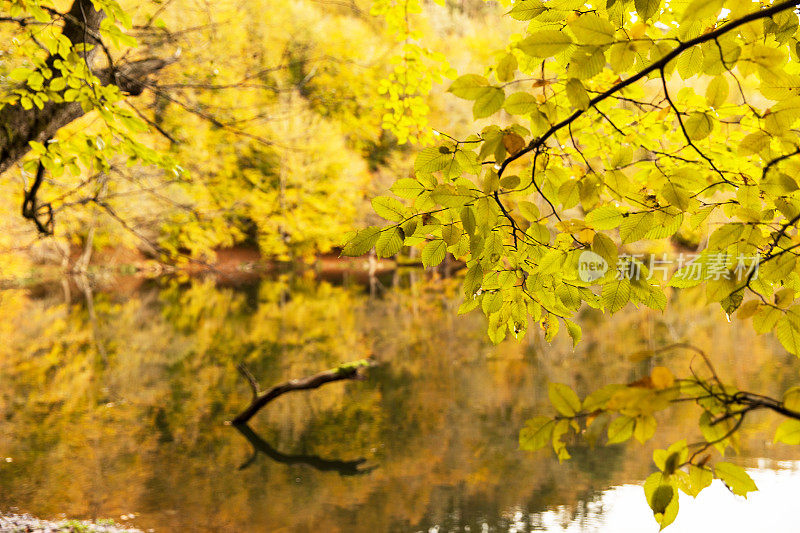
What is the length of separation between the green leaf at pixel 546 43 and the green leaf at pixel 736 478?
734 millimetres

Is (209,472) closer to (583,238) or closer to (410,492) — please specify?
(410,492)

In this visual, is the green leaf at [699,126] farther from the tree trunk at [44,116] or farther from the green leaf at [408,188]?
the tree trunk at [44,116]

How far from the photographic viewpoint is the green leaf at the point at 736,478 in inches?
35.9

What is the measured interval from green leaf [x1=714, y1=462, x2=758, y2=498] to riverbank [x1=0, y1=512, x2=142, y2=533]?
5.22m

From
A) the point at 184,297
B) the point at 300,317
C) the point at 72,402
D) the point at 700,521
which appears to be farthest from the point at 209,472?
the point at 184,297

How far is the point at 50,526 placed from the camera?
4777mm

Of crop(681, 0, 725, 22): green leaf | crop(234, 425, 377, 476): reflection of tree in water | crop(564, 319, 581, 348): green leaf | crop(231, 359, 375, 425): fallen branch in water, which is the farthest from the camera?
crop(231, 359, 375, 425): fallen branch in water

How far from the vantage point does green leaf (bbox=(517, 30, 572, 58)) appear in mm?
961

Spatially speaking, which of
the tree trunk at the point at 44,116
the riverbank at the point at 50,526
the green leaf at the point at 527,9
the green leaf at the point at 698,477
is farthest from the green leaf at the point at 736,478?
the riverbank at the point at 50,526

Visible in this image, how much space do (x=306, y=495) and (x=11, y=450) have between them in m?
3.87

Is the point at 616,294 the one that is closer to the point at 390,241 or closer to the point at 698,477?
the point at 698,477

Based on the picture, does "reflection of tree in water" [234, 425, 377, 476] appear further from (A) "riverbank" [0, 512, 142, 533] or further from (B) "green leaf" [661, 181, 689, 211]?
(B) "green leaf" [661, 181, 689, 211]

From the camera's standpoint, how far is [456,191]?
117 centimetres

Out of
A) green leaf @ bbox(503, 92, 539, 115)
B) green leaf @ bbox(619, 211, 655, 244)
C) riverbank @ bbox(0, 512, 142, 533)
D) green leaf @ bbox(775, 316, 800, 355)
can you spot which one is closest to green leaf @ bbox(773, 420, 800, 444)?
green leaf @ bbox(775, 316, 800, 355)
